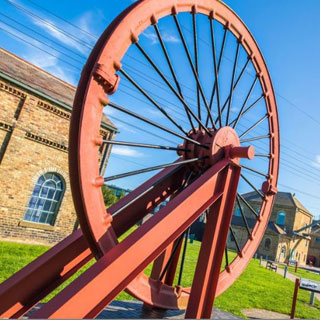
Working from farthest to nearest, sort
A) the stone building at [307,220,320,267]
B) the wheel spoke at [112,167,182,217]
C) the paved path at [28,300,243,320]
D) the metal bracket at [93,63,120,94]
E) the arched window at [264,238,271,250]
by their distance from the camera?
1. the stone building at [307,220,320,267]
2. the arched window at [264,238,271,250]
3. the paved path at [28,300,243,320]
4. the wheel spoke at [112,167,182,217]
5. the metal bracket at [93,63,120,94]

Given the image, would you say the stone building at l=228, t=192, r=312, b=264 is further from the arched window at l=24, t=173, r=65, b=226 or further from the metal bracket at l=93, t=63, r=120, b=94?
the metal bracket at l=93, t=63, r=120, b=94

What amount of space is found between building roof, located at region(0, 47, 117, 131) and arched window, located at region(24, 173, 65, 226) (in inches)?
121

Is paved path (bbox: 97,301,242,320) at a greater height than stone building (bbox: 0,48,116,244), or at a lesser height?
lesser

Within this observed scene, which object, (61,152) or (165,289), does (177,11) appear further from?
(61,152)

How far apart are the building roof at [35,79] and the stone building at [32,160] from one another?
1.5 inches

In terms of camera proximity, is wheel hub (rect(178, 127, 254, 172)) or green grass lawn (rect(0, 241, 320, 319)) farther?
green grass lawn (rect(0, 241, 320, 319))

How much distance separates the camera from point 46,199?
1137cm

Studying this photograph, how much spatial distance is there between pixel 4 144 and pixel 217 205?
9522mm

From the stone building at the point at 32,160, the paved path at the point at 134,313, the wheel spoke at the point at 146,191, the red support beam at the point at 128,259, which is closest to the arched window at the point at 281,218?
the stone building at the point at 32,160

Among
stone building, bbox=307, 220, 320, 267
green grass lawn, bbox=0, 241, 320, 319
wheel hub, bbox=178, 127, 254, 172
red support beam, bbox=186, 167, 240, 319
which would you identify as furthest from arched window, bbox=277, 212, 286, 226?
red support beam, bbox=186, 167, 240, 319

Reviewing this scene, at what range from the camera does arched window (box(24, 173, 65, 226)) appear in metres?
11.0

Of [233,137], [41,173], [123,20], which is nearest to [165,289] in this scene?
[233,137]

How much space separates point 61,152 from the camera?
38.5 feet

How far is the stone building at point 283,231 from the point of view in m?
35.5
